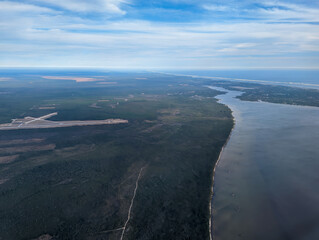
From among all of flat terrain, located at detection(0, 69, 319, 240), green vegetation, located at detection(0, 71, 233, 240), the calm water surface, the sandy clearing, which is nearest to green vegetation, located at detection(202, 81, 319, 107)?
the calm water surface

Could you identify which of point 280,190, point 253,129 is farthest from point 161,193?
point 253,129

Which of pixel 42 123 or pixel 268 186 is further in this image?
pixel 42 123

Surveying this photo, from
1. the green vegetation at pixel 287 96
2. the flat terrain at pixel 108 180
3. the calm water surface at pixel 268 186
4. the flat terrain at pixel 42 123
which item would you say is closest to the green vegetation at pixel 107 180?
the flat terrain at pixel 108 180

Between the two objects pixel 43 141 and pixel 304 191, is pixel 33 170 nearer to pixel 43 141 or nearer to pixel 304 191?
pixel 43 141

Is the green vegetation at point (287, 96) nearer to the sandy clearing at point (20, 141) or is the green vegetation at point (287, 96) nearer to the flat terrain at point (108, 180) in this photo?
the flat terrain at point (108, 180)

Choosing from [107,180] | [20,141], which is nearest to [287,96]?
[107,180]

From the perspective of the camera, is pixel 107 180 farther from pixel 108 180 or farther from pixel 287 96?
pixel 287 96

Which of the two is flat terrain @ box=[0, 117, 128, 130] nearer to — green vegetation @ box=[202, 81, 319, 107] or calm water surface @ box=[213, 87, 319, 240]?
calm water surface @ box=[213, 87, 319, 240]
